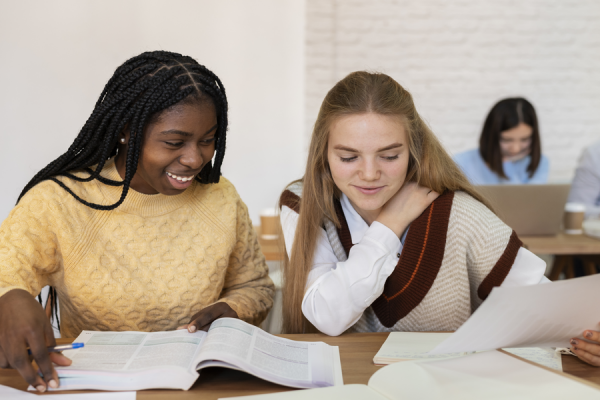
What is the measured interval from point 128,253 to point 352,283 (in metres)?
0.47

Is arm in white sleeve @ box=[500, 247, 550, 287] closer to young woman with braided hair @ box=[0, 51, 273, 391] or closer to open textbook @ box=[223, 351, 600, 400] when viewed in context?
open textbook @ box=[223, 351, 600, 400]

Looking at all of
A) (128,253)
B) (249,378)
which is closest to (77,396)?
(249,378)

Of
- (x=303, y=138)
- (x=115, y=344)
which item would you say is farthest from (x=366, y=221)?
(x=303, y=138)

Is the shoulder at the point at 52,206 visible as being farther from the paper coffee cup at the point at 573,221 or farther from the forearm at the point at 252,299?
the paper coffee cup at the point at 573,221

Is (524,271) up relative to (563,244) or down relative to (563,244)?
up

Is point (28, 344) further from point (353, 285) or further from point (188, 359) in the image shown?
point (353, 285)

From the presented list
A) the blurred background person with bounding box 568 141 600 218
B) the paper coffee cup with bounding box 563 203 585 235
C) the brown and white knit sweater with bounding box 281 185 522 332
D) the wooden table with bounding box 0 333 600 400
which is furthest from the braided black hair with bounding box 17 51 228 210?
the blurred background person with bounding box 568 141 600 218

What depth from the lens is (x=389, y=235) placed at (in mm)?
1084

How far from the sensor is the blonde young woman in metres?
1.05

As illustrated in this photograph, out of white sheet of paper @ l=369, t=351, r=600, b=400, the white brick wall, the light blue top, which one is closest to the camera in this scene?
white sheet of paper @ l=369, t=351, r=600, b=400

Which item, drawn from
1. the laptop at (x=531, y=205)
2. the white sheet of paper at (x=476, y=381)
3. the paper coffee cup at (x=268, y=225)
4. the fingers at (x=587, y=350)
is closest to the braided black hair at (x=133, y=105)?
the white sheet of paper at (x=476, y=381)

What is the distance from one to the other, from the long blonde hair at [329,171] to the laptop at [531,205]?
77 centimetres

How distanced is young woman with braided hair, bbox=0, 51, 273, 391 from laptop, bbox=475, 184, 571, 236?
1114 millimetres

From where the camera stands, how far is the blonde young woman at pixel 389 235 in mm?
1052
